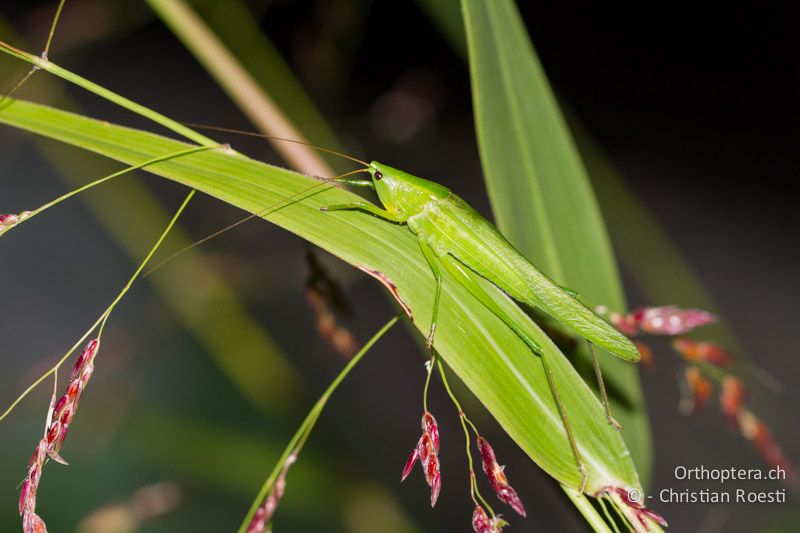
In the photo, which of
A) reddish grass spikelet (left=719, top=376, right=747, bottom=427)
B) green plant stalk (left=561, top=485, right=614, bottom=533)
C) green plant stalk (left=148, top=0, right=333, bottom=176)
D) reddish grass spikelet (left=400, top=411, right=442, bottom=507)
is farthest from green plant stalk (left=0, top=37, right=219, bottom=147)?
reddish grass spikelet (left=719, top=376, right=747, bottom=427)

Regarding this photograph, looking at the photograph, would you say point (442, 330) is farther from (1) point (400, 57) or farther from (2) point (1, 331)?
(2) point (1, 331)

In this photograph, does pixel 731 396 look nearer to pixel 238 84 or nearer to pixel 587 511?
pixel 587 511

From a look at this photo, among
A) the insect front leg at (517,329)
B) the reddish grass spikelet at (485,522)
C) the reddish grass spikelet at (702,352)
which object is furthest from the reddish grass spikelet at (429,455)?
the reddish grass spikelet at (702,352)

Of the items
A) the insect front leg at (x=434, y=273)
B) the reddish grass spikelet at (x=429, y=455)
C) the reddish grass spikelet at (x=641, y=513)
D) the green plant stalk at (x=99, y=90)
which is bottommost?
the reddish grass spikelet at (x=641, y=513)

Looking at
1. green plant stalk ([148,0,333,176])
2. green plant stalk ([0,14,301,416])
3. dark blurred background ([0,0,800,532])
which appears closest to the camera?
green plant stalk ([148,0,333,176])

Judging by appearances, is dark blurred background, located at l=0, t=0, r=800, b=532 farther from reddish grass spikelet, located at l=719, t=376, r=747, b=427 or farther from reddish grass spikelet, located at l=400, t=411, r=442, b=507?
reddish grass spikelet, located at l=400, t=411, r=442, b=507

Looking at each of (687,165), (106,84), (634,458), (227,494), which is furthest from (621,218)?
(106,84)

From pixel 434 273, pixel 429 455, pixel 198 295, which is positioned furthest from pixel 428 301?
pixel 198 295

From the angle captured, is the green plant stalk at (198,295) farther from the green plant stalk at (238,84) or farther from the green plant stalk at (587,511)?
the green plant stalk at (587,511)
